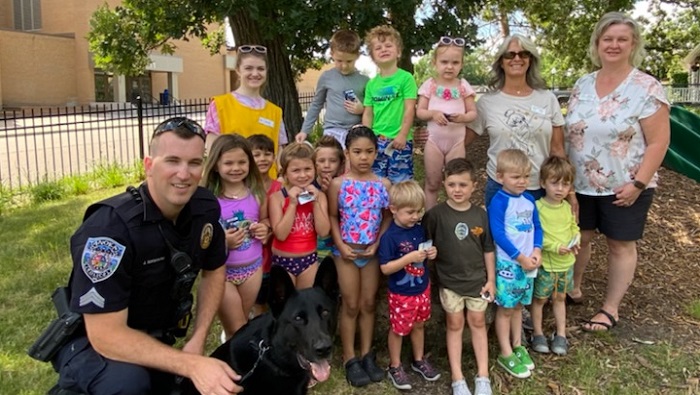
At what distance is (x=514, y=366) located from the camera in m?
3.90

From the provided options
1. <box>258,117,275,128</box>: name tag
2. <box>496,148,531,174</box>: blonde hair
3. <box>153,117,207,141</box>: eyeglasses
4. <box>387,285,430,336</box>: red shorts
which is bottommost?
<box>387,285,430,336</box>: red shorts

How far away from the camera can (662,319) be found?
4.71m

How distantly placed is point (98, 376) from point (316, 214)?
1.62m

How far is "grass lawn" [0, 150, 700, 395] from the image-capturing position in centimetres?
→ 381

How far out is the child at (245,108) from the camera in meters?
4.29

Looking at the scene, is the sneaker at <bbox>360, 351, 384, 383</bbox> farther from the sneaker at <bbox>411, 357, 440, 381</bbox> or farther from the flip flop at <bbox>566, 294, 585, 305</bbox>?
the flip flop at <bbox>566, 294, 585, 305</bbox>

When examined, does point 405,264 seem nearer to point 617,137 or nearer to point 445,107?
point 445,107

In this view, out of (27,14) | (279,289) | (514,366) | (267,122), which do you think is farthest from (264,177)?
(27,14)

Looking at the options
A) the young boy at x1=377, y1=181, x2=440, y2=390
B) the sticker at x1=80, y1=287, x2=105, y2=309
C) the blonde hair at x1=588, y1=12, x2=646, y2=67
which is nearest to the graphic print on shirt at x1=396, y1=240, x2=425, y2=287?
the young boy at x1=377, y1=181, x2=440, y2=390

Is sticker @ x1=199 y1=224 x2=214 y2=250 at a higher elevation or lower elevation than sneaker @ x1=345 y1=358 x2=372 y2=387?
higher

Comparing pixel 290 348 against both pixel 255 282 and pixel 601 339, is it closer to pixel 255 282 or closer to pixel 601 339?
pixel 255 282

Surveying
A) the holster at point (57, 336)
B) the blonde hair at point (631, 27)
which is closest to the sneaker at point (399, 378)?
the holster at point (57, 336)

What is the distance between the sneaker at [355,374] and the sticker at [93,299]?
1861 millimetres

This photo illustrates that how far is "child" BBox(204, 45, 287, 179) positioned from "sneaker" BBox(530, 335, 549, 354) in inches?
89.4
